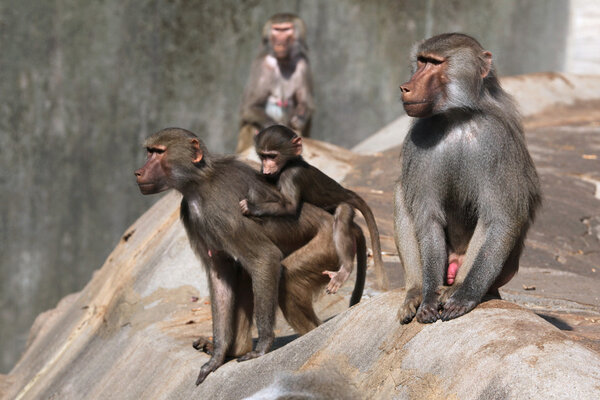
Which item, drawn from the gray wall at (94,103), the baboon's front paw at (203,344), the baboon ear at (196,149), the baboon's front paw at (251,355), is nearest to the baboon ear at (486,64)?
the baboon ear at (196,149)

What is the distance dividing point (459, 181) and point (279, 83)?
593 centimetres

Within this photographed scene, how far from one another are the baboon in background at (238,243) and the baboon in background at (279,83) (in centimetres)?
466

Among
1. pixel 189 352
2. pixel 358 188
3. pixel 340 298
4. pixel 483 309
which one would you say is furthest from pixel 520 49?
pixel 483 309

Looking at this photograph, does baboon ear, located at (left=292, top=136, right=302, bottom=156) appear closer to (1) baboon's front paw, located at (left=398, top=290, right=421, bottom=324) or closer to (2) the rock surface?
(2) the rock surface

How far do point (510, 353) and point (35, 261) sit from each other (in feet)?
27.4

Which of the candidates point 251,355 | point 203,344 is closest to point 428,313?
point 251,355

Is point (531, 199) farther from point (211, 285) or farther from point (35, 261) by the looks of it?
point (35, 261)

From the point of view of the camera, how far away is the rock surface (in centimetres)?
326

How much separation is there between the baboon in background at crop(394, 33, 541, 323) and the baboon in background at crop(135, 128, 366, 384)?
0.88 metres

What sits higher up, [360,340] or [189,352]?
[360,340]

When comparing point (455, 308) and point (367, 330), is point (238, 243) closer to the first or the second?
point (367, 330)

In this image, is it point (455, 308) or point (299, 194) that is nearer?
point (455, 308)

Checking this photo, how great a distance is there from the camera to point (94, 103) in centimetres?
1069

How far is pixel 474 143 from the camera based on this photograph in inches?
152
